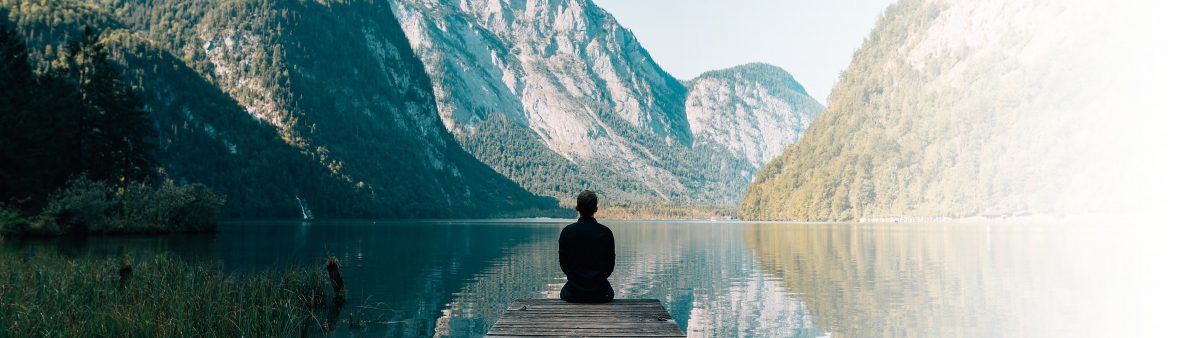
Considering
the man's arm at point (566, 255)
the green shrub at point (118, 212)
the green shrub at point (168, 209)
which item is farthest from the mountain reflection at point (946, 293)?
the green shrub at point (168, 209)

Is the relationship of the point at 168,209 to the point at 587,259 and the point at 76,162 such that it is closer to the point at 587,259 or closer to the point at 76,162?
the point at 76,162

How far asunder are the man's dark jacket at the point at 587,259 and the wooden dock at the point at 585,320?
20cm

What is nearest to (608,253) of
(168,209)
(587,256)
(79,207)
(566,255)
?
(587,256)

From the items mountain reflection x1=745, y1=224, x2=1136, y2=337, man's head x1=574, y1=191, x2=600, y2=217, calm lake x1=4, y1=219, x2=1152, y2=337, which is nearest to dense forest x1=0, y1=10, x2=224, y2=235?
calm lake x1=4, y1=219, x2=1152, y2=337

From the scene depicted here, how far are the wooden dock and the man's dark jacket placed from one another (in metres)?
0.20

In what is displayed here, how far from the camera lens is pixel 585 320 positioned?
13.1m

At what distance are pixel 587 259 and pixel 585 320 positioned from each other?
4.72 feet

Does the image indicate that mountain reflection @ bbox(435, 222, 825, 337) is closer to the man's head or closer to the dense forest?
the man's head

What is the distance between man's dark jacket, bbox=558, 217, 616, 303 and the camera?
14.1 metres

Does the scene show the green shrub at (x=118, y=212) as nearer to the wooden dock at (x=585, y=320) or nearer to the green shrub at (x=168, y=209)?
the green shrub at (x=168, y=209)

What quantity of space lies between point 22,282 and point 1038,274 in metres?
49.2

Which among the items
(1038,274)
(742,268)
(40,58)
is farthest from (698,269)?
(40,58)

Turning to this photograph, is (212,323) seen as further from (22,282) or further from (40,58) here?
(40,58)

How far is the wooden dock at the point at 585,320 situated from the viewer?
12.1 m
